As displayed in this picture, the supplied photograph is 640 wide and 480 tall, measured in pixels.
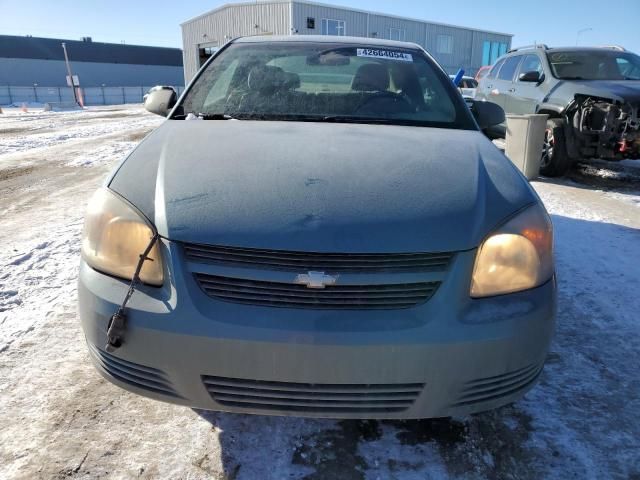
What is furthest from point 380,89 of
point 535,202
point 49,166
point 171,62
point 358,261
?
point 171,62

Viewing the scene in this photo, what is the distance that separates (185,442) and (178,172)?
103cm

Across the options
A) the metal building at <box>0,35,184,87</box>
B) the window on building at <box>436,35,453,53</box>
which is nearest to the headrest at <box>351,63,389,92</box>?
the window on building at <box>436,35,453,53</box>

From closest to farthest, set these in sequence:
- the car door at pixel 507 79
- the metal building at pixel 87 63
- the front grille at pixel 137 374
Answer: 1. the front grille at pixel 137 374
2. the car door at pixel 507 79
3. the metal building at pixel 87 63

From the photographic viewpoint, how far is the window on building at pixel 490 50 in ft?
111

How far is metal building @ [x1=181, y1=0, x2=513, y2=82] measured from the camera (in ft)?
78.6

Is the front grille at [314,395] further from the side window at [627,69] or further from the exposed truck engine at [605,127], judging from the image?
the side window at [627,69]

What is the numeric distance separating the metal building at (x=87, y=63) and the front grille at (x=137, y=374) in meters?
51.6

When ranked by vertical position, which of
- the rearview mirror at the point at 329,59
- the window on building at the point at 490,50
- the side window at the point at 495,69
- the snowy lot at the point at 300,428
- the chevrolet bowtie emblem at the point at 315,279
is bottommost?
the snowy lot at the point at 300,428

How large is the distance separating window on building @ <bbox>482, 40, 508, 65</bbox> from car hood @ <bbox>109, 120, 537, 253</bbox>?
3609 cm

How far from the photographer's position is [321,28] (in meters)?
25.0

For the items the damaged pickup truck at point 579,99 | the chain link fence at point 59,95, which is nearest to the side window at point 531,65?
the damaged pickup truck at point 579,99

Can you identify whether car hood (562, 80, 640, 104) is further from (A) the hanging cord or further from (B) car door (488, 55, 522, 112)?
(A) the hanging cord

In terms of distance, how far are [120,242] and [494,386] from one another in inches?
52.1

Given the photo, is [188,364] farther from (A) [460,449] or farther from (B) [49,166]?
(B) [49,166]
